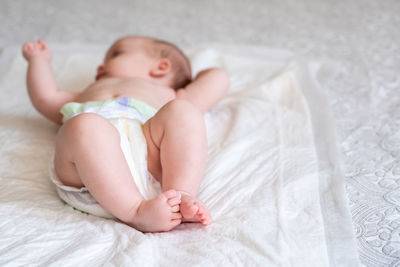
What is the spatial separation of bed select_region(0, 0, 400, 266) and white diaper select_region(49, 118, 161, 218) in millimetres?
27

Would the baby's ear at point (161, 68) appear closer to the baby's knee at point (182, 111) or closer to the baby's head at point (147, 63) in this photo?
the baby's head at point (147, 63)

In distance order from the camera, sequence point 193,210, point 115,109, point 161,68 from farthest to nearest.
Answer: point 161,68, point 115,109, point 193,210

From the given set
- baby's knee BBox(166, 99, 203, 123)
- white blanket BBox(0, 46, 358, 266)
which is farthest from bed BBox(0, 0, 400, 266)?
baby's knee BBox(166, 99, 203, 123)

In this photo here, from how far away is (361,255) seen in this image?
2.69ft

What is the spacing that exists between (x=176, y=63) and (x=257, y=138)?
0.37 m

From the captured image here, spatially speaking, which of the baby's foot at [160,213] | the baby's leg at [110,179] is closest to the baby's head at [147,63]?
the baby's leg at [110,179]

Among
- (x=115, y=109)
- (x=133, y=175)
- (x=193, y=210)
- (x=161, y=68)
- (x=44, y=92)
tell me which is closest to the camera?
(x=193, y=210)

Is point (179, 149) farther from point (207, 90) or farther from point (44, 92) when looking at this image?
point (44, 92)

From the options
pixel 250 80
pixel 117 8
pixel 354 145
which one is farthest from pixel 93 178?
pixel 117 8

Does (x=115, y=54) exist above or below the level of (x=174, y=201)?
above

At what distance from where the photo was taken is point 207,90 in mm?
1299

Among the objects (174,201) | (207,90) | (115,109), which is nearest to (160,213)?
(174,201)

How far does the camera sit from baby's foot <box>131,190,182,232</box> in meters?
0.85

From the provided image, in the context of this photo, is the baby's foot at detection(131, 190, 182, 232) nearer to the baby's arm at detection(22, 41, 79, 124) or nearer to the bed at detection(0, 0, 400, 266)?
the bed at detection(0, 0, 400, 266)
